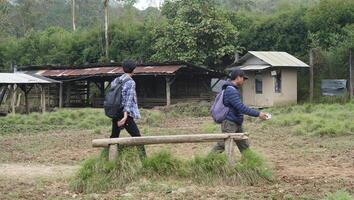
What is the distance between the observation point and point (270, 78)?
1045 inches

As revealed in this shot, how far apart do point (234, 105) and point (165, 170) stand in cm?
137

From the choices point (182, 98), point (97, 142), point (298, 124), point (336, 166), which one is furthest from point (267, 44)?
point (97, 142)

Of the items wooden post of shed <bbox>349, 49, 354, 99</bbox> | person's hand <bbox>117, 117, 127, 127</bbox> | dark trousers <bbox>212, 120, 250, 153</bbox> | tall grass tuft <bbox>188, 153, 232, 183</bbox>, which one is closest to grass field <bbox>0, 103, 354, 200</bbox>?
tall grass tuft <bbox>188, 153, 232, 183</bbox>

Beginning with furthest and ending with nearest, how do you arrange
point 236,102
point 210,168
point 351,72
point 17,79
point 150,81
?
point 150,81
point 351,72
point 17,79
point 236,102
point 210,168

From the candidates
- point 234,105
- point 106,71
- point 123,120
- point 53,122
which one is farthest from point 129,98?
point 106,71

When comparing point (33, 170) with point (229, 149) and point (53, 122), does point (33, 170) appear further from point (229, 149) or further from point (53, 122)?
point (53, 122)

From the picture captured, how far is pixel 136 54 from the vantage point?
118ft

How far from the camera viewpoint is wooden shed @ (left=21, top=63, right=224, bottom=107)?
26859mm

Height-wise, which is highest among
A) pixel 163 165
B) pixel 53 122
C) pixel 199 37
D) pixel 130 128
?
pixel 199 37

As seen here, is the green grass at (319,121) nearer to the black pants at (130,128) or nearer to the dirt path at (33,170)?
the dirt path at (33,170)

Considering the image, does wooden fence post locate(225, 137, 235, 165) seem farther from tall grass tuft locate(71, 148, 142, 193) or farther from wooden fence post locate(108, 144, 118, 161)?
wooden fence post locate(108, 144, 118, 161)

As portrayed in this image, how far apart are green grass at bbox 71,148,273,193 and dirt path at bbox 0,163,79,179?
1332 mm

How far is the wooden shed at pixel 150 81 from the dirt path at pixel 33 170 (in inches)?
628

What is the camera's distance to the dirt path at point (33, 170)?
884 centimetres
